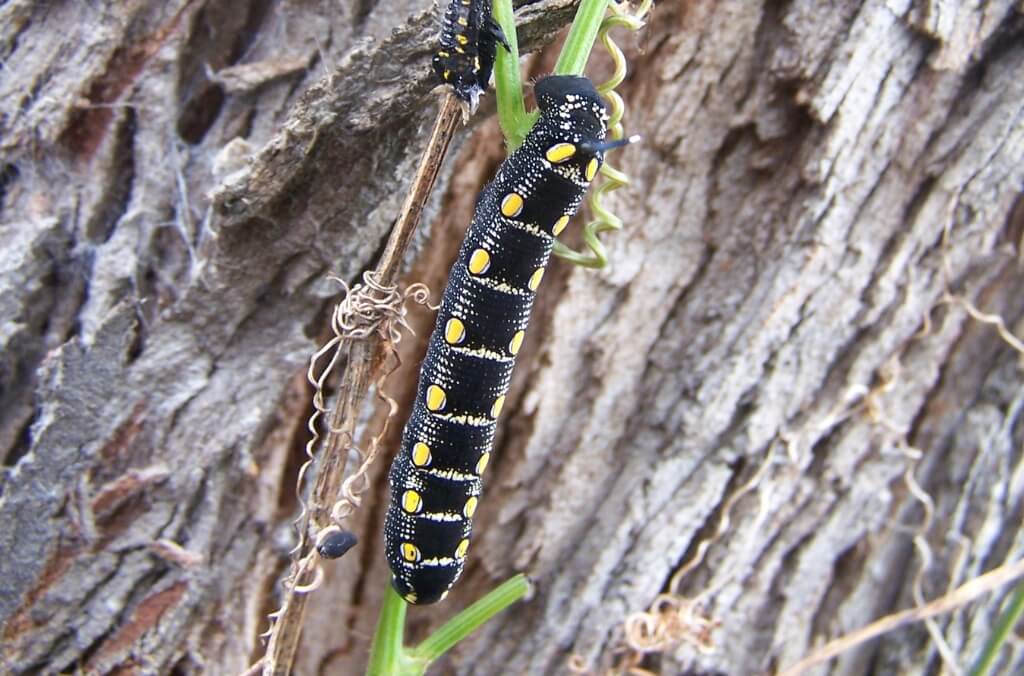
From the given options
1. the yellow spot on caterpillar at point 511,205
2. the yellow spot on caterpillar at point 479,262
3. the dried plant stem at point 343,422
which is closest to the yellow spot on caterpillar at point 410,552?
the dried plant stem at point 343,422

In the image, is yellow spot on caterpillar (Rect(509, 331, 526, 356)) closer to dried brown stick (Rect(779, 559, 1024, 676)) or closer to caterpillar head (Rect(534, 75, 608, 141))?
caterpillar head (Rect(534, 75, 608, 141))

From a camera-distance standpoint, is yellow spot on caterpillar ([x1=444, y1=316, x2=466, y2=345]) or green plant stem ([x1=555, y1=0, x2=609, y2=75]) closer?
green plant stem ([x1=555, y1=0, x2=609, y2=75])

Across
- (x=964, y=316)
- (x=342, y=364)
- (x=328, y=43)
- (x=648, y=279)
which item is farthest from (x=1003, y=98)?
(x=342, y=364)

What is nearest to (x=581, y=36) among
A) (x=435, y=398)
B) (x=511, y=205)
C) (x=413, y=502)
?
(x=511, y=205)

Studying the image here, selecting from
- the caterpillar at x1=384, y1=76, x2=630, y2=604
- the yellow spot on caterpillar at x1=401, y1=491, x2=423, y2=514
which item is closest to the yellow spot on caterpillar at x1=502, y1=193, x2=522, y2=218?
the caterpillar at x1=384, y1=76, x2=630, y2=604

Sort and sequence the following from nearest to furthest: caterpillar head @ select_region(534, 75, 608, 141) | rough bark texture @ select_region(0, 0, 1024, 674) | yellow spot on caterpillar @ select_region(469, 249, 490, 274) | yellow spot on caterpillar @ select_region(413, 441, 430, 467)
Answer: caterpillar head @ select_region(534, 75, 608, 141) → yellow spot on caterpillar @ select_region(469, 249, 490, 274) → yellow spot on caterpillar @ select_region(413, 441, 430, 467) → rough bark texture @ select_region(0, 0, 1024, 674)

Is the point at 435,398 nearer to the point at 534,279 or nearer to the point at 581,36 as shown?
the point at 534,279

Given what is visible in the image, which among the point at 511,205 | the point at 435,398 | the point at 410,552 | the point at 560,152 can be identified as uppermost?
the point at 560,152
